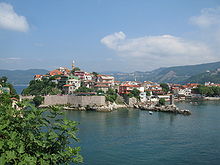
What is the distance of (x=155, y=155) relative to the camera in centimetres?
897

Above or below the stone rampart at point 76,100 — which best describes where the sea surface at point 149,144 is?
below

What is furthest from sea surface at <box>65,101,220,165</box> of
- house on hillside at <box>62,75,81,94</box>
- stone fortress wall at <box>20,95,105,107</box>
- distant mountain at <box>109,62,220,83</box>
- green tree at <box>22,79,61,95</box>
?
distant mountain at <box>109,62,220,83</box>

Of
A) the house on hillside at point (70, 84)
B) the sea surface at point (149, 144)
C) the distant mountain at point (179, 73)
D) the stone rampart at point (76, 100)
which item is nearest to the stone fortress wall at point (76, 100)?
the stone rampart at point (76, 100)

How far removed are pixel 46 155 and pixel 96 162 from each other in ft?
18.6

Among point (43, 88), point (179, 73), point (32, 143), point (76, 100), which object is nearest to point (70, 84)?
point (43, 88)

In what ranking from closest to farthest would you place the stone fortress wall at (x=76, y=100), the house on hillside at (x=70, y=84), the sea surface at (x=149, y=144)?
the sea surface at (x=149, y=144)
the stone fortress wall at (x=76, y=100)
the house on hillside at (x=70, y=84)

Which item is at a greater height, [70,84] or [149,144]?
[70,84]

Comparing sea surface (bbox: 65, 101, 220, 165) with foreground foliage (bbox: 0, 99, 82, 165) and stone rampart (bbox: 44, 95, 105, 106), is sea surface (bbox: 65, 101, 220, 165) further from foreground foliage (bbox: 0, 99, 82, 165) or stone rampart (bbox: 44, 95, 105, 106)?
stone rampart (bbox: 44, 95, 105, 106)

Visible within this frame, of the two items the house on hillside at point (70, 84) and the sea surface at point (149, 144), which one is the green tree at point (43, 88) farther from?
the sea surface at point (149, 144)

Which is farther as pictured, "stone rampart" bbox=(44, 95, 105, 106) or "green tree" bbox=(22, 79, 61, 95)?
"green tree" bbox=(22, 79, 61, 95)

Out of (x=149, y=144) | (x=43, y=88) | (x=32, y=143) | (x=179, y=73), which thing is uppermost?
(x=179, y=73)

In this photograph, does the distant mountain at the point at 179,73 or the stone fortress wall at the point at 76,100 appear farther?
the distant mountain at the point at 179,73

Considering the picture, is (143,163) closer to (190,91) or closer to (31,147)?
A: (31,147)

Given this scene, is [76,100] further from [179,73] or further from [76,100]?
[179,73]
